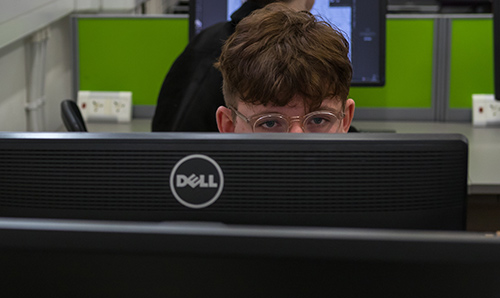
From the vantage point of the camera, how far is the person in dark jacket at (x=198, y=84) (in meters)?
1.46

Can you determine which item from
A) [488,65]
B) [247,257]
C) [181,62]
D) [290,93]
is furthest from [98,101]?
[247,257]

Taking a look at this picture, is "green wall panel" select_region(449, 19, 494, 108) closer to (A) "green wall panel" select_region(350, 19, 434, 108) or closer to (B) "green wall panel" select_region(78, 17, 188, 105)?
(A) "green wall panel" select_region(350, 19, 434, 108)

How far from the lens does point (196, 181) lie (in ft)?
1.59

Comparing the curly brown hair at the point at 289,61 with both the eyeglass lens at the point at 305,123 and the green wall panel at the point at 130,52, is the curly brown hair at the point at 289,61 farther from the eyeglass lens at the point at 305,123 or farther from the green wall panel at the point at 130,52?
the green wall panel at the point at 130,52

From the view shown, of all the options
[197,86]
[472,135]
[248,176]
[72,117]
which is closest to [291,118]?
[248,176]

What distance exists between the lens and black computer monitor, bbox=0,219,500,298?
1.36ft

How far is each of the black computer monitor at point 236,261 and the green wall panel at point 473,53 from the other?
2082 mm

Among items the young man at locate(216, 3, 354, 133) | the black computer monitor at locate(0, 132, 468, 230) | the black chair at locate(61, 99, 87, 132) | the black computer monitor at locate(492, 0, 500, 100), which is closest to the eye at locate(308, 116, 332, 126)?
the young man at locate(216, 3, 354, 133)

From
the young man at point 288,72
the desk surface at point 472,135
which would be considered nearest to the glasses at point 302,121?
the young man at point 288,72

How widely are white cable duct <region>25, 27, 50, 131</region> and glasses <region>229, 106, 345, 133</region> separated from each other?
1.71 meters

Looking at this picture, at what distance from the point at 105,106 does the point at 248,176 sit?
6.82ft

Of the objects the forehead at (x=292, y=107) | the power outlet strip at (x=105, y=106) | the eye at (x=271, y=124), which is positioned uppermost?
the forehead at (x=292, y=107)

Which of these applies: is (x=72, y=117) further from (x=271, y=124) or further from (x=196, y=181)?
(x=196, y=181)

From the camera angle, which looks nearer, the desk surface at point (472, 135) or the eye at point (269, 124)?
the eye at point (269, 124)
